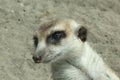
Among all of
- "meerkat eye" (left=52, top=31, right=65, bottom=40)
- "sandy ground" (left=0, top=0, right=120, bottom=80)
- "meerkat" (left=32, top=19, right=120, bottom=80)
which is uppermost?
"meerkat eye" (left=52, top=31, right=65, bottom=40)

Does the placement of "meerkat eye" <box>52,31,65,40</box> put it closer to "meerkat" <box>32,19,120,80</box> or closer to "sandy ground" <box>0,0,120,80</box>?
"meerkat" <box>32,19,120,80</box>

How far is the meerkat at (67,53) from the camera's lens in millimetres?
3965

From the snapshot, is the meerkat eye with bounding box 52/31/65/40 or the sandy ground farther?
the sandy ground

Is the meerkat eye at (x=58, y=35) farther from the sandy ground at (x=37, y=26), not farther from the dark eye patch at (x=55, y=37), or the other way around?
the sandy ground at (x=37, y=26)

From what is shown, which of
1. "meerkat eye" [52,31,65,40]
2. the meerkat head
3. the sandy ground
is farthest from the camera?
the sandy ground

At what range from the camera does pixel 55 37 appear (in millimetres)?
4043

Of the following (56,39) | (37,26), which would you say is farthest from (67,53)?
(37,26)

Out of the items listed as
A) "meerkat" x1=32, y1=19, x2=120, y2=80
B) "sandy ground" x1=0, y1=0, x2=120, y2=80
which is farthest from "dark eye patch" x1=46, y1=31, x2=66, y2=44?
"sandy ground" x1=0, y1=0, x2=120, y2=80

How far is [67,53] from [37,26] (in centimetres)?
254

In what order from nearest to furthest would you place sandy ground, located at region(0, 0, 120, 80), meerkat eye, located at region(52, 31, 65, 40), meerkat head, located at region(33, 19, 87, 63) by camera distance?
1. meerkat head, located at region(33, 19, 87, 63)
2. meerkat eye, located at region(52, 31, 65, 40)
3. sandy ground, located at region(0, 0, 120, 80)

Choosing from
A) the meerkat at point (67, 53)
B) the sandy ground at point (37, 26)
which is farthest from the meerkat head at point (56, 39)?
the sandy ground at point (37, 26)

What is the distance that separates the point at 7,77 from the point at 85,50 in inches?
69.7

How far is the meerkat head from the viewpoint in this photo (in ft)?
12.9

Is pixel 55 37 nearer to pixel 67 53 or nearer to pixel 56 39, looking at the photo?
pixel 56 39
